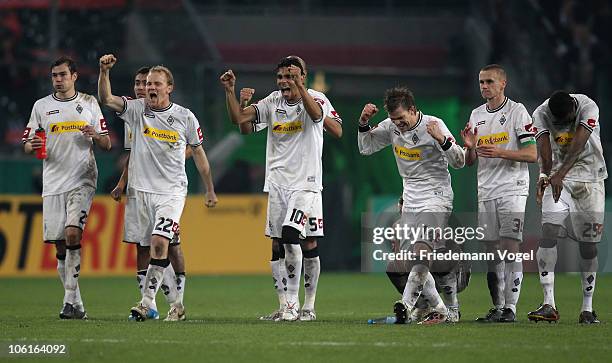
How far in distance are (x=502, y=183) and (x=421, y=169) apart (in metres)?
0.85

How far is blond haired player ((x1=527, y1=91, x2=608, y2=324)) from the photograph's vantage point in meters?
11.1

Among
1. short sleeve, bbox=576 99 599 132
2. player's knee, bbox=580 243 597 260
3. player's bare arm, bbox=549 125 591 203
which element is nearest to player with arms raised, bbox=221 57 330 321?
player's bare arm, bbox=549 125 591 203

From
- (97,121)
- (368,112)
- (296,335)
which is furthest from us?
(97,121)

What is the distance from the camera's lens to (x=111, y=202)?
20.0 metres

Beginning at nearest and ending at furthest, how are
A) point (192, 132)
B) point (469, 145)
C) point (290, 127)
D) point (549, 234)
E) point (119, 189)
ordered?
point (469, 145) < point (549, 234) < point (192, 132) < point (290, 127) < point (119, 189)

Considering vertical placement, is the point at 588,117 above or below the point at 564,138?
above

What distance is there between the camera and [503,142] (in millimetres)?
11352

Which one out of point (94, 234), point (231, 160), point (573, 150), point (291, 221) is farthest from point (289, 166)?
point (231, 160)

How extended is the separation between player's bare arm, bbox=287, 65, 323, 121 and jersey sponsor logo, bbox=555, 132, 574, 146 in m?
2.29

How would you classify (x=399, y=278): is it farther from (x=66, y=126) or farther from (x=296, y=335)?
(x=66, y=126)

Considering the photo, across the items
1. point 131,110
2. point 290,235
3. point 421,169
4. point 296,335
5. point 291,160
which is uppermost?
point 131,110

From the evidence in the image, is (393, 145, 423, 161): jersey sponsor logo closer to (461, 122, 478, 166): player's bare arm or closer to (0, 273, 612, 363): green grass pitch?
(461, 122, 478, 166): player's bare arm

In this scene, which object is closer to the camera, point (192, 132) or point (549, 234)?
point (549, 234)

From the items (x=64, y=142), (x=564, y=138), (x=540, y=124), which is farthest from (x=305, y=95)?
(x=64, y=142)
